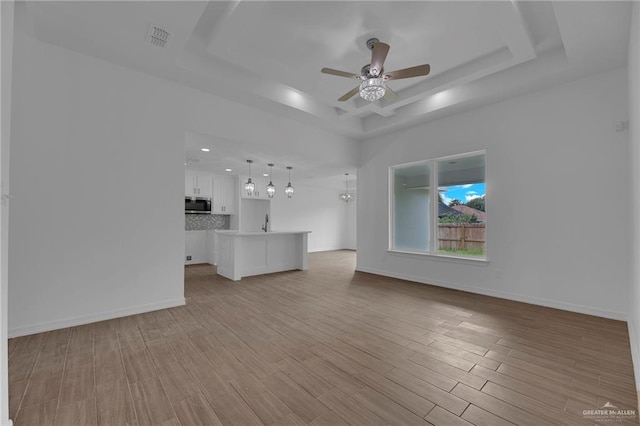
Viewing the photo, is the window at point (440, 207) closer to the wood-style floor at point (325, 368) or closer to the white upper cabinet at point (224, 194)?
the wood-style floor at point (325, 368)

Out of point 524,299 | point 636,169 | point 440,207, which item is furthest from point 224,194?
point 636,169

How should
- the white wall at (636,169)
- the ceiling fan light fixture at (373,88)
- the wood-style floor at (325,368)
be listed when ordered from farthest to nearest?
the ceiling fan light fixture at (373,88)
the white wall at (636,169)
the wood-style floor at (325,368)

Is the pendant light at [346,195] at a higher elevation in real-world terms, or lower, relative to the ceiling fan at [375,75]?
lower

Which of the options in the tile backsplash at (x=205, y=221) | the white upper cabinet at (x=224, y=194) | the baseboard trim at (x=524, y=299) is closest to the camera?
the baseboard trim at (x=524, y=299)

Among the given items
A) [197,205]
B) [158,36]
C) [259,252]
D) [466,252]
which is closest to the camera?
[158,36]

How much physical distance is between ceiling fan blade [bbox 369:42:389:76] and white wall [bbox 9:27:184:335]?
268 centimetres

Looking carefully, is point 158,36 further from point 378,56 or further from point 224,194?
point 224,194

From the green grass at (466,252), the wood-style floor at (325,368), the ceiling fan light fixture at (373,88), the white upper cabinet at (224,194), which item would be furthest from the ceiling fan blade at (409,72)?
the white upper cabinet at (224,194)

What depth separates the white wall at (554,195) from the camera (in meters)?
3.36

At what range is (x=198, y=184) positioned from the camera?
24.5 feet

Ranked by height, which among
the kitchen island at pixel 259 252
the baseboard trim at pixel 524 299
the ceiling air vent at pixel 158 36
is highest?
the ceiling air vent at pixel 158 36

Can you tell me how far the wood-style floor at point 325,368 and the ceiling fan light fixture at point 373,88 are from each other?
258 centimetres

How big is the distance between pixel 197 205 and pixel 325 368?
6.41 metres

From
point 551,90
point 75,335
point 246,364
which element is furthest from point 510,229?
point 75,335
